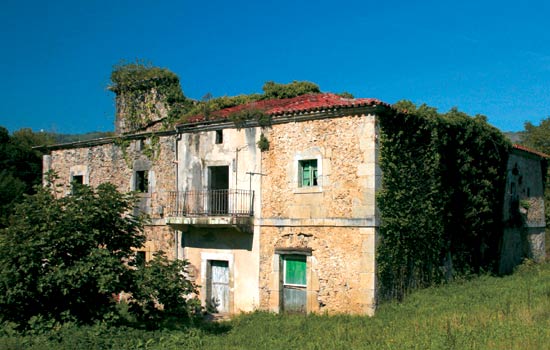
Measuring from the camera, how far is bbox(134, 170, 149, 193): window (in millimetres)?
20000

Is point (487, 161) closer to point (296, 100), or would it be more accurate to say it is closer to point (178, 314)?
point (296, 100)

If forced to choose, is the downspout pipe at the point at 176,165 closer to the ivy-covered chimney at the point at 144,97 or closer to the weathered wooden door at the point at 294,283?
the ivy-covered chimney at the point at 144,97

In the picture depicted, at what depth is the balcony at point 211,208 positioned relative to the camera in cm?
1656

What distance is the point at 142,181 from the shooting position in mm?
20297

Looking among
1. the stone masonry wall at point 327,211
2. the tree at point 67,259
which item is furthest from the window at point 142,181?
the tree at point 67,259

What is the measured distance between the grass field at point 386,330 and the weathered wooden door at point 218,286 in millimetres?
1588

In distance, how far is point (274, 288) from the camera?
53.1 feet

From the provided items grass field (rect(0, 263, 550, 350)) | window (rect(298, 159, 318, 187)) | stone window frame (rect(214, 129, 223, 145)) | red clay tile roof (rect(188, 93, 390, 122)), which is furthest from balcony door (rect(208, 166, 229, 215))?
grass field (rect(0, 263, 550, 350))

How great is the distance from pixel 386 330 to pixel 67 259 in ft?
22.5

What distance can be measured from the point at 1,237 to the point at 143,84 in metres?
11.1

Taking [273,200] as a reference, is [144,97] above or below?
above

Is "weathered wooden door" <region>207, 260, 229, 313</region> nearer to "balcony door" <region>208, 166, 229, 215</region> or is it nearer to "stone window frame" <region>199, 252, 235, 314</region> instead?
"stone window frame" <region>199, 252, 235, 314</region>

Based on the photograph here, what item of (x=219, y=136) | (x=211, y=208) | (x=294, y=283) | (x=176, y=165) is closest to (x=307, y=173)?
(x=294, y=283)

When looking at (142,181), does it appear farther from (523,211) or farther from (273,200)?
(523,211)
